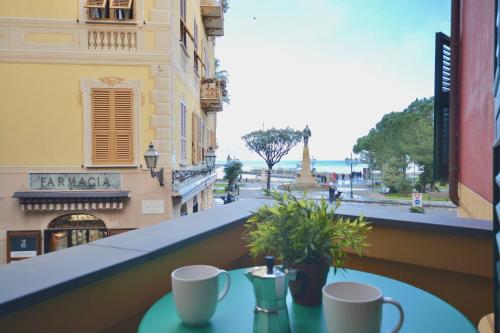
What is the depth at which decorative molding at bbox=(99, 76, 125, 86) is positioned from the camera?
6.89 meters

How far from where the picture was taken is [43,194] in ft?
22.0

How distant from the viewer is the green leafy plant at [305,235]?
112 centimetres

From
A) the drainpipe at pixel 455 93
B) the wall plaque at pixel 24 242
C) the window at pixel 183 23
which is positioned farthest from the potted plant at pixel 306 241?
the window at pixel 183 23

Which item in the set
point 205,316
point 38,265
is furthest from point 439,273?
point 38,265

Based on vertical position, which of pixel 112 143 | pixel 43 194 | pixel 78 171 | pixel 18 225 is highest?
pixel 112 143

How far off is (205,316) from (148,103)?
6408 millimetres

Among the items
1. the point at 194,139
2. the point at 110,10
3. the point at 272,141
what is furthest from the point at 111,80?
the point at 272,141

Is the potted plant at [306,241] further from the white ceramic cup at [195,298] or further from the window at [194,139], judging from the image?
the window at [194,139]

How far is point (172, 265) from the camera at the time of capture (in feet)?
5.49

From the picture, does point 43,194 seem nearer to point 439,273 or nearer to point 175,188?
point 175,188

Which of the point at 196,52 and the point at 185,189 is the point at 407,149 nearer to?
the point at 196,52

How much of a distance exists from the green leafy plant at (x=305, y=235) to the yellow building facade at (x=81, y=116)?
610 centimetres

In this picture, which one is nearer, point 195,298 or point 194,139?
point 195,298

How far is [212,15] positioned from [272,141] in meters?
25.0
